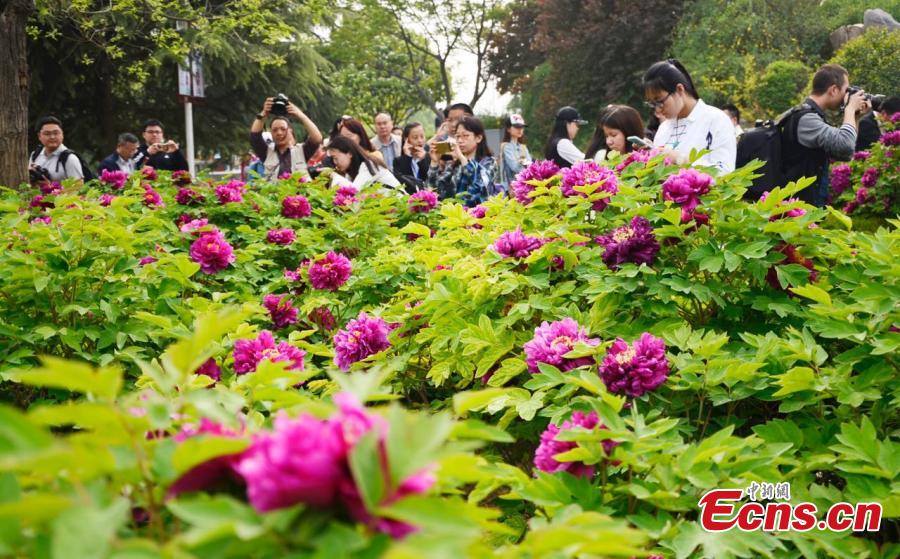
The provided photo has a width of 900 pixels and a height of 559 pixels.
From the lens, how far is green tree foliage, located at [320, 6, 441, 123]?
3215 cm

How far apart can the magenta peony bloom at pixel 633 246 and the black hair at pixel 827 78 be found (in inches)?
135

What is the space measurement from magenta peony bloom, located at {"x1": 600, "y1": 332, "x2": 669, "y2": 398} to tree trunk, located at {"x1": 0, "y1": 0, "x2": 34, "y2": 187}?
692 cm

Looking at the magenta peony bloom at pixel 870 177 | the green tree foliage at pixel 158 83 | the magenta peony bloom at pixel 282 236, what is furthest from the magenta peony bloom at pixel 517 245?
the green tree foliage at pixel 158 83

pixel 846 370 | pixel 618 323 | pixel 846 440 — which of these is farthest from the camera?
pixel 618 323

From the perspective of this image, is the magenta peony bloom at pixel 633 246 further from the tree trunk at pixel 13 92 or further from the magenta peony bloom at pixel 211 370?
the tree trunk at pixel 13 92

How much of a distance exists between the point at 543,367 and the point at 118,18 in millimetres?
15708

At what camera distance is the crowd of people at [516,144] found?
421 cm

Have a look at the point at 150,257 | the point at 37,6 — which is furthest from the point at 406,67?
the point at 150,257

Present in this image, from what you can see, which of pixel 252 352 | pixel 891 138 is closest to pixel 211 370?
pixel 252 352

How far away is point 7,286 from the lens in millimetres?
3123

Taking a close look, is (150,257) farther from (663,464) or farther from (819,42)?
(819,42)

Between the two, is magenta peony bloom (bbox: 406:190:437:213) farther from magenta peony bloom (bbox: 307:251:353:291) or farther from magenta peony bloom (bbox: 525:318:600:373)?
magenta peony bloom (bbox: 525:318:600:373)

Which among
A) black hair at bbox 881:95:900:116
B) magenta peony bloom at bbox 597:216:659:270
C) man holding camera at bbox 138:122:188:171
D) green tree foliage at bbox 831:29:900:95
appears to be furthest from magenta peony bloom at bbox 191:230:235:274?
green tree foliage at bbox 831:29:900:95

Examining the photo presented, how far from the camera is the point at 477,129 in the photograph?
6414mm
